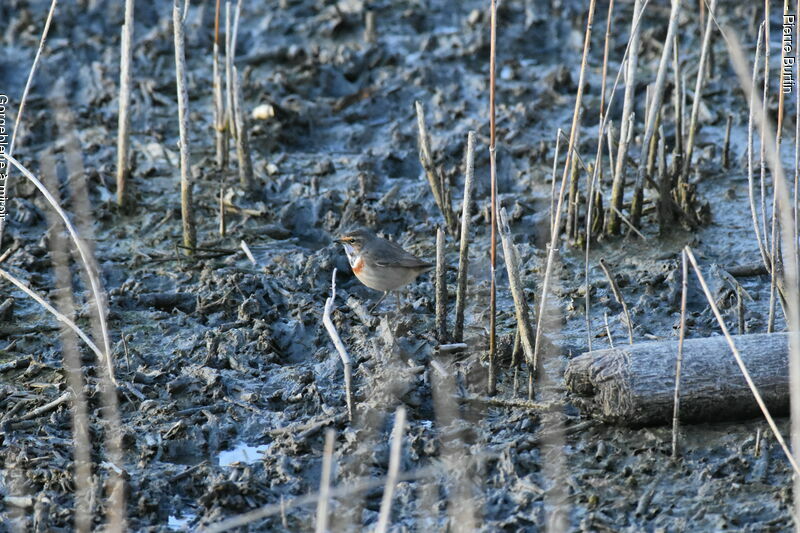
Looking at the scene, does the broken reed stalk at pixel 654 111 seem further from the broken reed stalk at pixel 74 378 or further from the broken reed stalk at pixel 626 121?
the broken reed stalk at pixel 74 378

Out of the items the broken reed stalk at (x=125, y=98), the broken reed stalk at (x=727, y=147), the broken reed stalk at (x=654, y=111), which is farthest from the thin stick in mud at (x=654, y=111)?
the broken reed stalk at (x=125, y=98)

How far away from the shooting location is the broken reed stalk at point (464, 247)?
235 inches

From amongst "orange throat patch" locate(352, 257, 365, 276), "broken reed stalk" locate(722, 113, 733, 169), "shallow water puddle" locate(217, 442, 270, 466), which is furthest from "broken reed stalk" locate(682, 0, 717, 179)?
"shallow water puddle" locate(217, 442, 270, 466)

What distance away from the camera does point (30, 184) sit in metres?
9.12

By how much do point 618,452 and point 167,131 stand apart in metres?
6.62

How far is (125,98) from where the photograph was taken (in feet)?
27.1

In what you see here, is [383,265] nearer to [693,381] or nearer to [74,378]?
[74,378]

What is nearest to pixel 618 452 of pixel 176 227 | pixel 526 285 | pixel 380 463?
pixel 380 463

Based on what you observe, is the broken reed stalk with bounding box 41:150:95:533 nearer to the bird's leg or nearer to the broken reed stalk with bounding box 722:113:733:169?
the bird's leg

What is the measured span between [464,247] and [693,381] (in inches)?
62.2

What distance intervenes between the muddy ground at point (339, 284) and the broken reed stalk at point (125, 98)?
13.5 inches

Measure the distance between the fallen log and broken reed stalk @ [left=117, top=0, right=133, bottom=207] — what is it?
4.52 metres

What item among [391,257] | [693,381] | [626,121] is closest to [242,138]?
[391,257]

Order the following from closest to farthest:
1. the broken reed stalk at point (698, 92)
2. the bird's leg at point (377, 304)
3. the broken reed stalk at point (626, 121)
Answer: the broken reed stalk at point (626, 121) < the bird's leg at point (377, 304) < the broken reed stalk at point (698, 92)
